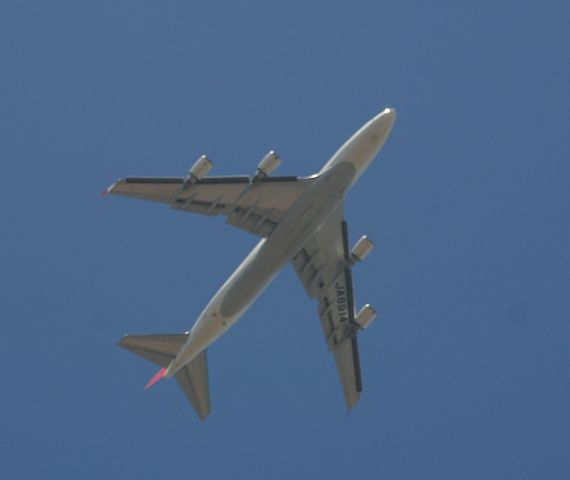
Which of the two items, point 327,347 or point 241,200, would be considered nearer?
point 241,200

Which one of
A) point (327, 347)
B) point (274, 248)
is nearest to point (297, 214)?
point (274, 248)

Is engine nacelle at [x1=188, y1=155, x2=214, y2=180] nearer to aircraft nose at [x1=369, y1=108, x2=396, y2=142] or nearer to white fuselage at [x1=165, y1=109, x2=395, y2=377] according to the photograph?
white fuselage at [x1=165, y1=109, x2=395, y2=377]

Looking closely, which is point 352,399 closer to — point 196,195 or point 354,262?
point 354,262

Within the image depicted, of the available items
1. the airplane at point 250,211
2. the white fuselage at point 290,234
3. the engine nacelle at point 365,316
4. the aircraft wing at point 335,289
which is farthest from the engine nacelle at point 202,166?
the engine nacelle at point 365,316

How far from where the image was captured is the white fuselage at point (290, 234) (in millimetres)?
77312

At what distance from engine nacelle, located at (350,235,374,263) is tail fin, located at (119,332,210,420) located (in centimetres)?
1331

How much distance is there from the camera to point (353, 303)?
88.2 m

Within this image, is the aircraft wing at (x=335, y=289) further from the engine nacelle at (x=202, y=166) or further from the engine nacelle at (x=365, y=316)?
the engine nacelle at (x=202, y=166)

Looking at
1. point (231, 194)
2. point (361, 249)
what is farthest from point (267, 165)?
point (361, 249)

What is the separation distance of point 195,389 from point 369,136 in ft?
75.2

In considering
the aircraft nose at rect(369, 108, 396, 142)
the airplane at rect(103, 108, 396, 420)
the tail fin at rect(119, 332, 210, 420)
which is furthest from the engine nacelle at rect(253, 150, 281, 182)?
the tail fin at rect(119, 332, 210, 420)

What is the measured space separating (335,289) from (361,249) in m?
4.57

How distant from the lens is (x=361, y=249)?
8481 cm

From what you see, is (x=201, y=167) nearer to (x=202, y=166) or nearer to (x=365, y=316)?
(x=202, y=166)
